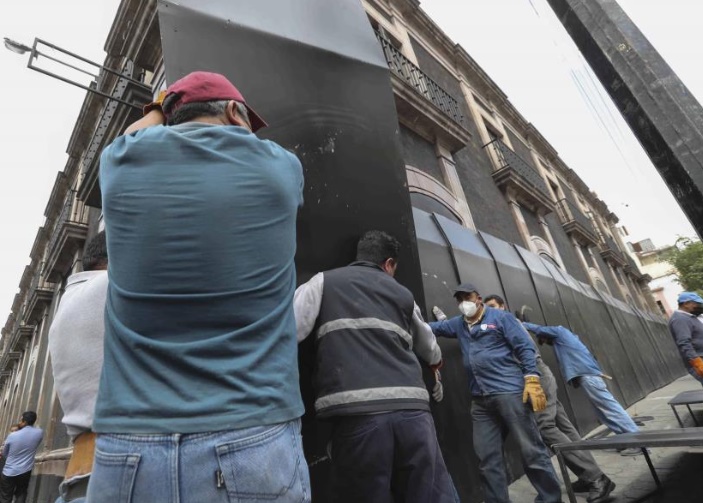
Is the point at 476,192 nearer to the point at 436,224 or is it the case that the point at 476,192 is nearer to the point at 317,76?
the point at 436,224

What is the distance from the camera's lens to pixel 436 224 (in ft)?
14.9

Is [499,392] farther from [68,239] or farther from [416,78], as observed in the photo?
[68,239]

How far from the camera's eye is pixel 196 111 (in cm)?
115

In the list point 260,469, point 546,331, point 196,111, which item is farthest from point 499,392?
point 196,111

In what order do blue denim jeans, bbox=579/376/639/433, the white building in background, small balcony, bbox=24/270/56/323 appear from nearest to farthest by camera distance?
1. blue denim jeans, bbox=579/376/639/433
2. small balcony, bbox=24/270/56/323
3. the white building in background

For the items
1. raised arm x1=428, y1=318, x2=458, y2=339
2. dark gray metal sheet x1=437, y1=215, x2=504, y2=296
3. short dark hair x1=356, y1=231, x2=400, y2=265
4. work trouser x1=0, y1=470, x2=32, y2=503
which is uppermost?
dark gray metal sheet x1=437, y1=215, x2=504, y2=296

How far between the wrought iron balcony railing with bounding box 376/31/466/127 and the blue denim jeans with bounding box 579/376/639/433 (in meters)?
5.40

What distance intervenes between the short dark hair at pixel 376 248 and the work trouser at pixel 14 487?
8.87 meters

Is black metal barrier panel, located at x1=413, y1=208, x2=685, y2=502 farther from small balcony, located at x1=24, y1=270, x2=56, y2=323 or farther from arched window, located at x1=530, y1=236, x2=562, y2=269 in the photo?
small balcony, located at x1=24, y1=270, x2=56, y2=323

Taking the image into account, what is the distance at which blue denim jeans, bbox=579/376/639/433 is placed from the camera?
13.2ft

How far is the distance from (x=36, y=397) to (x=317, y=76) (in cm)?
Answer: 1326

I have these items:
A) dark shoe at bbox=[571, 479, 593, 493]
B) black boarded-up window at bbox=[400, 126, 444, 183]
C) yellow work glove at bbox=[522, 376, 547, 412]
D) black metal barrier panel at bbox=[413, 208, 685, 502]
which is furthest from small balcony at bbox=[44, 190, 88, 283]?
dark shoe at bbox=[571, 479, 593, 493]

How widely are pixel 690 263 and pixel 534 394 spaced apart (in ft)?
116

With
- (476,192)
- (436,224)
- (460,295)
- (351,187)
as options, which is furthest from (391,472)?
(476,192)
